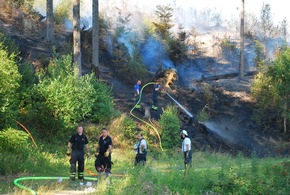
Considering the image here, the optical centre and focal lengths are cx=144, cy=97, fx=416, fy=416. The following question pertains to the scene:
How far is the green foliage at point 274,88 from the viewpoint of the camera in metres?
30.6

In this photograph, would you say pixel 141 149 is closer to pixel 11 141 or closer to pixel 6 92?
pixel 11 141

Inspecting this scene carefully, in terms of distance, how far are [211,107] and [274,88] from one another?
16.8 ft

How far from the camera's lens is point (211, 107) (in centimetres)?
3319

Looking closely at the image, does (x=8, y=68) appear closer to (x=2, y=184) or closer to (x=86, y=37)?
(x=2, y=184)

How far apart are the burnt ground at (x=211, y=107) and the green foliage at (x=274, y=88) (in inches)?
65.3

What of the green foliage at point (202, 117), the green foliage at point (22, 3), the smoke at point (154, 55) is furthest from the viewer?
the smoke at point (154, 55)

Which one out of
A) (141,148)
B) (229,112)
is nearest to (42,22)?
(229,112)

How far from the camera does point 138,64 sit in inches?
1303

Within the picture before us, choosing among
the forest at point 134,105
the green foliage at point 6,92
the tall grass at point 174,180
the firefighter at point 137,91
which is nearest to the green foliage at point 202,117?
the forest at point 134,105

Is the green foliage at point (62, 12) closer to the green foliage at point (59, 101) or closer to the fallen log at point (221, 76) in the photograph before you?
the fallen log at point (221, 76)

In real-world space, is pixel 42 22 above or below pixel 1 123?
above

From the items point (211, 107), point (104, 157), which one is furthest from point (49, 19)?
point (104, 157)

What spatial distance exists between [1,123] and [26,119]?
4.56 meters

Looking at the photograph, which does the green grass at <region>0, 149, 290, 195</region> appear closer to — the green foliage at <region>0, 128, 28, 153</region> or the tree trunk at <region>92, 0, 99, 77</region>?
the green foliage at <region>0, 128, 28, 153</region>
